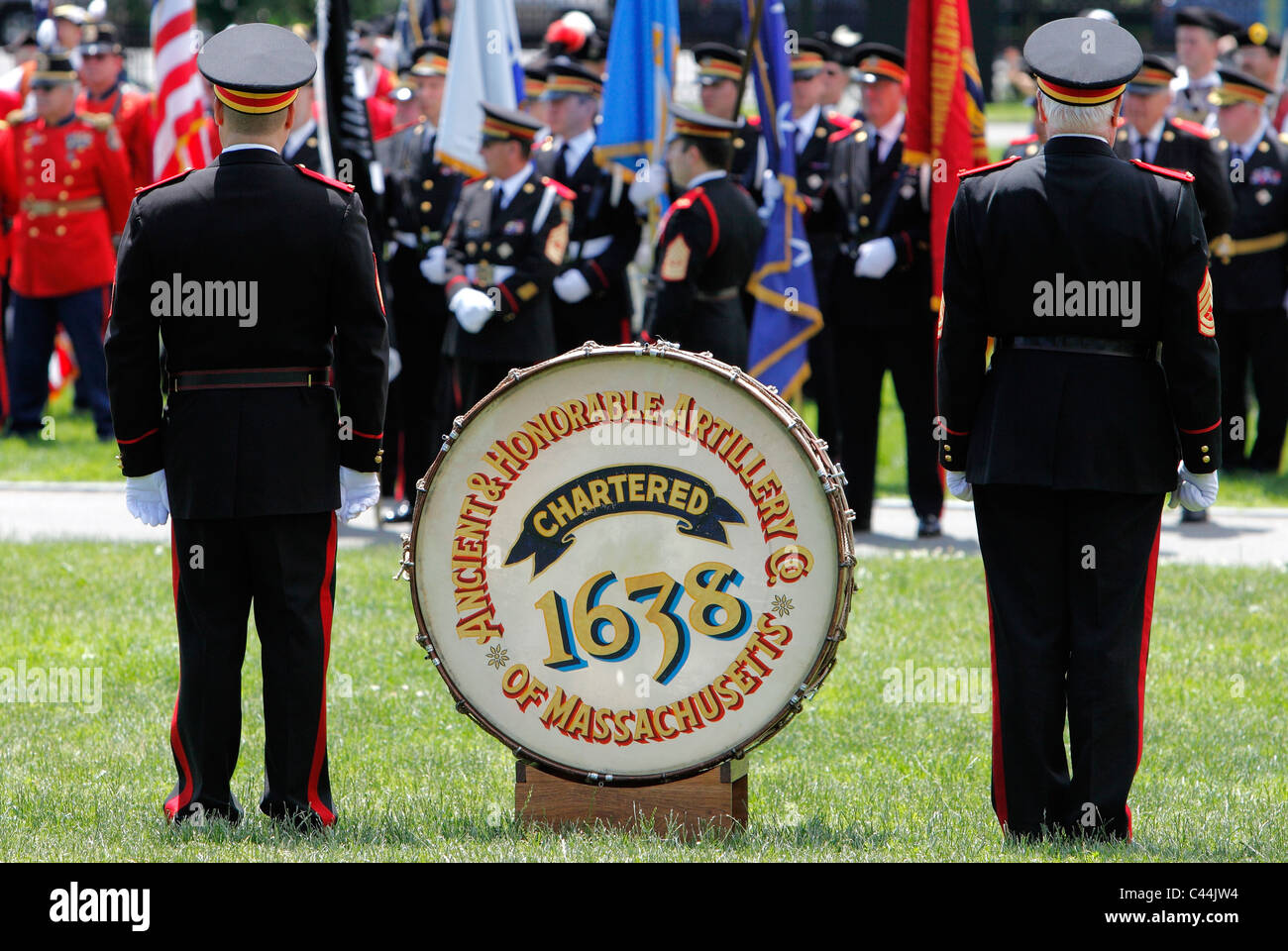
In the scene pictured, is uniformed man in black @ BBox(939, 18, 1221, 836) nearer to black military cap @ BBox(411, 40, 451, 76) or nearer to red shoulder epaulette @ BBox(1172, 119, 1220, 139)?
red shoulder epaulette @ BBox(1172, 119, 1220, 139)

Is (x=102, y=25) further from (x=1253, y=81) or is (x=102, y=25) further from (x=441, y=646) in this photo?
(x=441, y=646)

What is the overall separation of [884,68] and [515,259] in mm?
2472

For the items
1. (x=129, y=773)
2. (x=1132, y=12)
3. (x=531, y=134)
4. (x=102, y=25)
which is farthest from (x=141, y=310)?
(x=1132, y=12)

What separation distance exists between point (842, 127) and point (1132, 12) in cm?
2511

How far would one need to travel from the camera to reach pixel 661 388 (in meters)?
4.70

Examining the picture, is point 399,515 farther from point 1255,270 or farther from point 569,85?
point 1255,270

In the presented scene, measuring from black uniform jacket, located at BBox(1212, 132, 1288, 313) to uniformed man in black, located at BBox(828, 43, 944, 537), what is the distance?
259 cm

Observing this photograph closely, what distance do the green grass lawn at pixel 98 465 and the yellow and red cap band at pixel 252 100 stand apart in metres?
5.88

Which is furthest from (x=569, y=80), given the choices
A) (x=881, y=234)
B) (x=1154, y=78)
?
(x=1154, y=78)

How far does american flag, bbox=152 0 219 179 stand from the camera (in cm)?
1049

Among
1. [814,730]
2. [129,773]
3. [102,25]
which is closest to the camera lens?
[129,773]

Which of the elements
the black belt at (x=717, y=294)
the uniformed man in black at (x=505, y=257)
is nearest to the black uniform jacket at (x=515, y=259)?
the uniformed man in black at (x=505, y=257)

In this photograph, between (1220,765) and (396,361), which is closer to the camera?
(1220,765)

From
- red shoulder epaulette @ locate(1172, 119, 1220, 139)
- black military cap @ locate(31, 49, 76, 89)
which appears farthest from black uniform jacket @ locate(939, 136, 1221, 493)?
black military cap @ locate(31, 49, 76, 89)
